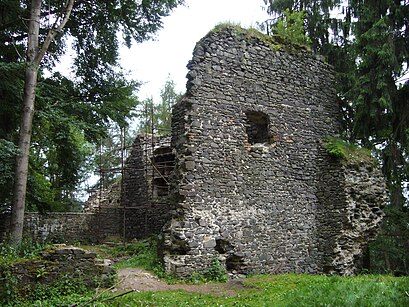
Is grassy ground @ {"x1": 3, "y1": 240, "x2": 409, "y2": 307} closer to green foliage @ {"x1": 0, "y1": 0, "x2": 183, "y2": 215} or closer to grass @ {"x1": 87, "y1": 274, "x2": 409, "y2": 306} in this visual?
grass @ {"x1": 87, "y1": 274, "x2": 409, "y2": 306}

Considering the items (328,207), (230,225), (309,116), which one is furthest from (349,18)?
(230,225)

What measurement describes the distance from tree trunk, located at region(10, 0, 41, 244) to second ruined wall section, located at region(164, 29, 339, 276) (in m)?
3.56

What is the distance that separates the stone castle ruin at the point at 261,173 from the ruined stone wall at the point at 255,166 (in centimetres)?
3

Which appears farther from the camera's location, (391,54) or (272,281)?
(391,54)

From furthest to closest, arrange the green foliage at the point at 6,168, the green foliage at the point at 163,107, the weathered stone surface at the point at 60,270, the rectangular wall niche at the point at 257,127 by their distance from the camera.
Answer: the green foliage at the point at 163,107 → the rectangular wall niche at the point at 257,127 → the green foliage at the point at 6,168 → the weathered stone surface at the point at 60,270

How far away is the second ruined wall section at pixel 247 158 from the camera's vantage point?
30.7 feet

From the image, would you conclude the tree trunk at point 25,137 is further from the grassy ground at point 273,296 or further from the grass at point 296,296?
the grass at point 296,296

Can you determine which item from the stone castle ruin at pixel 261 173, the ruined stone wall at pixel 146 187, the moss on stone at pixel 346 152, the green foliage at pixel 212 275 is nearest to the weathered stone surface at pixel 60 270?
the stone castle ruin at pixel 261 173

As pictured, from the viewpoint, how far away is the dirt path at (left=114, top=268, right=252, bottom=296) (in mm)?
7641

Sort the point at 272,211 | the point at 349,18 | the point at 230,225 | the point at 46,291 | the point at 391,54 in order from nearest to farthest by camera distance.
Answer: the point at 46,291 → the point at 230,225 → the point at 272,211 → the point at 391,54 → the point at 349,18

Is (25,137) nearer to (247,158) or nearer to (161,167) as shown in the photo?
(247,158)

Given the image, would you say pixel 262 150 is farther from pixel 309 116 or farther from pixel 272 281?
pixel 272 281

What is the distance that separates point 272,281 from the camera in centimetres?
860

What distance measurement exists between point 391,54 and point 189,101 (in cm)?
743
